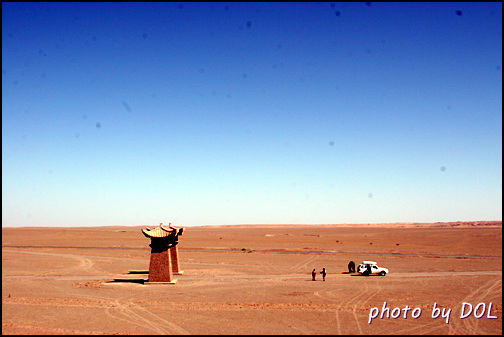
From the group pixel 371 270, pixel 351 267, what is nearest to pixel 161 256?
pixel 351 267

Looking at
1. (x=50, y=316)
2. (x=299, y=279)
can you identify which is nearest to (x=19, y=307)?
(x=50, y=316)

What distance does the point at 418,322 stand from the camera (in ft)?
62.8

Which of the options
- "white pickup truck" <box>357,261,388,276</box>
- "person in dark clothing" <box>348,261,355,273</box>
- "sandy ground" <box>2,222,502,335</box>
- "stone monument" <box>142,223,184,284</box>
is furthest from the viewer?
"person in dark clothing" <box>348,261,355,273</box>

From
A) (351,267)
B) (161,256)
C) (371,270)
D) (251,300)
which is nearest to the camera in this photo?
(251,300)

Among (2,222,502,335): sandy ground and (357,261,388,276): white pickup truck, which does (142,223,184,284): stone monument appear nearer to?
(2,222,502,335): sandy ground

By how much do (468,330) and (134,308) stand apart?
17.2 m

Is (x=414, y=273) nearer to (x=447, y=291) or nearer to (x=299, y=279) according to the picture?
(x=447, y=291)

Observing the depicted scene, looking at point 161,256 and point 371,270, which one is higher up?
point 161,256

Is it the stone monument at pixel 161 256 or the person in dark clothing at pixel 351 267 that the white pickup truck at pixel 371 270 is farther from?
the stone monument at pixel 161 256

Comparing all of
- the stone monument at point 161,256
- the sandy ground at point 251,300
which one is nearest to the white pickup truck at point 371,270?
the sandy ground at point 251,300

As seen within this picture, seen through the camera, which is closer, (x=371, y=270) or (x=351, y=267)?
(x=371, y=270)

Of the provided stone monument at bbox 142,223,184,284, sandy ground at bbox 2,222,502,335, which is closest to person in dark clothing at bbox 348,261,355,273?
sandy ground at bbox 2,222,502,335

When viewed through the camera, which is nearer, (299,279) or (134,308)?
(134,308)

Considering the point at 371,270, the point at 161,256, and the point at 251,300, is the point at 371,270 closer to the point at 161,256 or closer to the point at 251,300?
the point at 251,300
